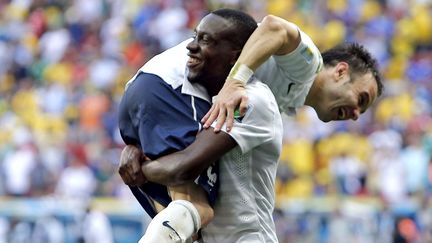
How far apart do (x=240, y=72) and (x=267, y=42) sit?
18 cm

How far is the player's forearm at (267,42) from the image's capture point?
19.7 ft

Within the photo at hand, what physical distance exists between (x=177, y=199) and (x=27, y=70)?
14.4 m

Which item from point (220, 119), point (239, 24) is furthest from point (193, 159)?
point (239, 24)

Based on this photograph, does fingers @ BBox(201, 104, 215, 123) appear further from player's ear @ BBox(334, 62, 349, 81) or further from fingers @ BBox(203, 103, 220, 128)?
player's ear @ BBox(334, 62, 349, 81)

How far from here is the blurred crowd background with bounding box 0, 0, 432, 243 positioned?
14.8 m

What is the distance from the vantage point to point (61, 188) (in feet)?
53.2

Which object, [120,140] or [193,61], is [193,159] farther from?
[120,140]

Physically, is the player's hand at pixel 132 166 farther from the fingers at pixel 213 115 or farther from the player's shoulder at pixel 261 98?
the player's shoulder at pixel 261 98

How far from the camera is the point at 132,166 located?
6168 millimetres

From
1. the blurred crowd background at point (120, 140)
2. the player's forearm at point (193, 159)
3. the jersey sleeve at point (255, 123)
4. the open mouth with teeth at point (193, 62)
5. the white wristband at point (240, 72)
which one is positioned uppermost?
the open mouth with teeth at point (193, 62)

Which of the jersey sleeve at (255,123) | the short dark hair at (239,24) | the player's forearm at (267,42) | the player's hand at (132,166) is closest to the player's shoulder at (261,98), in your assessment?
the jersey sleeve at (255,123)

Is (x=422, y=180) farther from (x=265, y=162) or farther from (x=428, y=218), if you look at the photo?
(x=265, y=162)

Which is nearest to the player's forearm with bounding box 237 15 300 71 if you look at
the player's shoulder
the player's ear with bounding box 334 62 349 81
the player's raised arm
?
the player's raised arm

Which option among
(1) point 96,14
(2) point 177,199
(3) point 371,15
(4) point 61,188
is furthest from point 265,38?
(1) point 96,14
